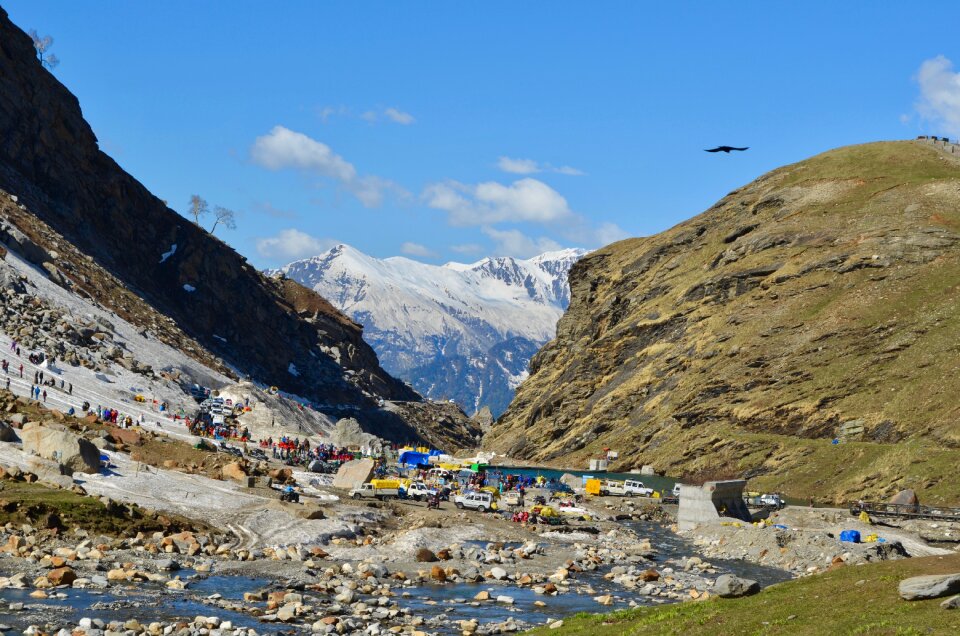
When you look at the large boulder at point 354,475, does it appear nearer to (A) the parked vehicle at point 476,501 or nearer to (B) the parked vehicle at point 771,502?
(A) the parked vehicle at point 476,501

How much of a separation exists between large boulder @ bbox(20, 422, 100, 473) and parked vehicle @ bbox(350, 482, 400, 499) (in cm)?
2277

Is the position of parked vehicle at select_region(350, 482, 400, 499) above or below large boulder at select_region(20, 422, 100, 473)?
below

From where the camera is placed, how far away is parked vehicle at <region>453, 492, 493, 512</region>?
7731 cm

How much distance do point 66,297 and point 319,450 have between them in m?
45.7

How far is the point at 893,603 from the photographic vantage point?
25.5 metres

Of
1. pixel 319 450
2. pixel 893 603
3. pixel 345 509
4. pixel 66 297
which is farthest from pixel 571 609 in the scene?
pixel 66 297

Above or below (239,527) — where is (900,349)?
above

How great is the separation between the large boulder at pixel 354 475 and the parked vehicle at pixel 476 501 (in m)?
8.10

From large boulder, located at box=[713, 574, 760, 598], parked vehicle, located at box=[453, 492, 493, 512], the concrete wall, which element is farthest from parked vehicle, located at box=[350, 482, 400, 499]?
large boulder, located at box=[713, 574, 760, 598]

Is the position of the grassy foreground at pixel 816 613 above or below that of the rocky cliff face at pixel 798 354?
below

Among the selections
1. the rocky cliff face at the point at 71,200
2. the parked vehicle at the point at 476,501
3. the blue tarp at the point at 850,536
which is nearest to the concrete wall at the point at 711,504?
the blue tarp at the point at 850,536

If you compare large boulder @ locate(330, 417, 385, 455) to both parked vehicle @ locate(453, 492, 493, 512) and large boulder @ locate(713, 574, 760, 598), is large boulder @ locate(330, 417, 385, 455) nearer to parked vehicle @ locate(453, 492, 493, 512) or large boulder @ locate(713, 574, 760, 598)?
parked vehicle @ locate(453, 492, 493, 512)

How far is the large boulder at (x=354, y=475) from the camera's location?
8019cm

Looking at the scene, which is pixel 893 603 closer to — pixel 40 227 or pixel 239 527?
pixel 239 527
